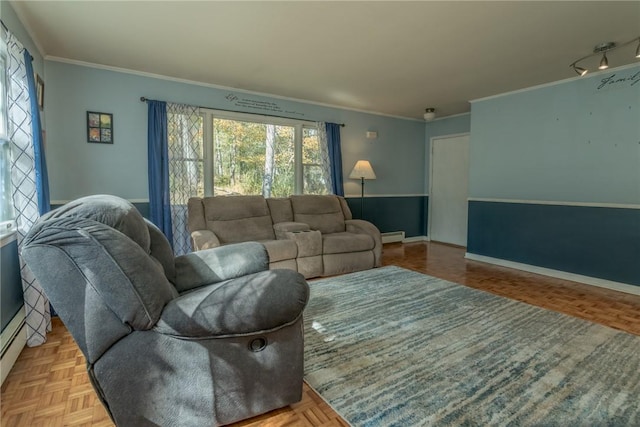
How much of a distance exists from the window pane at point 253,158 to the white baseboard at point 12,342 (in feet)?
7.44

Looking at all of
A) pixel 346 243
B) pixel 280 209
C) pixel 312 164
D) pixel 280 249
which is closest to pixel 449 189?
pixel 312 164

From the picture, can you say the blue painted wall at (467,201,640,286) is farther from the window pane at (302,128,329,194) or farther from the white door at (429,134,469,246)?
the window pane at (302,128,329,194)

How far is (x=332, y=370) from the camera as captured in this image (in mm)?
1780

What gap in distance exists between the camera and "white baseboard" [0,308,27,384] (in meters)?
1.77

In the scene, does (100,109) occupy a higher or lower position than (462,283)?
higher

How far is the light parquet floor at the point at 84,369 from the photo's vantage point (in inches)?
57.0

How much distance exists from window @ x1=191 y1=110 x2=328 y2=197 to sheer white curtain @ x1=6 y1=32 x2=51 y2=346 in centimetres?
178

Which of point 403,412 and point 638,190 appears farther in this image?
point 638,190

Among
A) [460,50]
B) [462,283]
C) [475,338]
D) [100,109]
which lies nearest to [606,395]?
[475,338]

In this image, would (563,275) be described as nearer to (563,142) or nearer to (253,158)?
(563,142)

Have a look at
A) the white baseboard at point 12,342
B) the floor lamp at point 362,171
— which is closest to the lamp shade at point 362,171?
the floor lamp at point 362,171

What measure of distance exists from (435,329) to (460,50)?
2.40 meters

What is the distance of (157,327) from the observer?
3.88ft

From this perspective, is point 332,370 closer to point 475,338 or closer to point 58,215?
point 475,338
